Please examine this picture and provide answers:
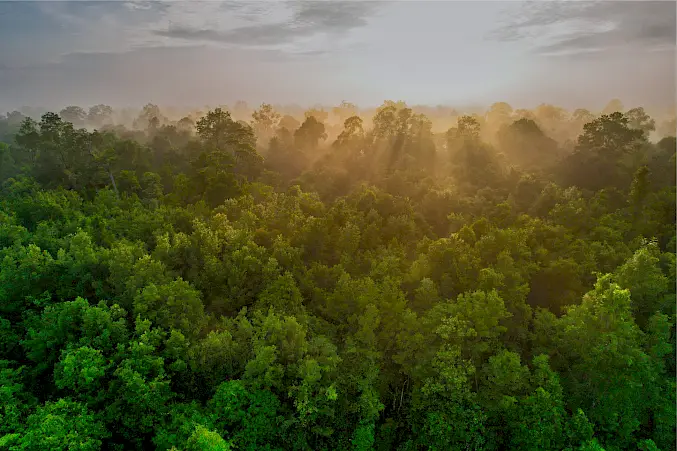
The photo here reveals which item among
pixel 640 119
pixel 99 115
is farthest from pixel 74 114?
pixel 640 119

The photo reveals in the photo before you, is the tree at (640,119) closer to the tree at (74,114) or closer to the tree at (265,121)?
the tree at (265,121)

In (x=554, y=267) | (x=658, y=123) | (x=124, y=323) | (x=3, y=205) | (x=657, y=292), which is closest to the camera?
(x=124, y=323)

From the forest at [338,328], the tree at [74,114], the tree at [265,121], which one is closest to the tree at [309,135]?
the tree at [265,121]

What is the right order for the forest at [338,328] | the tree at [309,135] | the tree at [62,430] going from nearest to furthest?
the tree at [62,430] → the forest at [338,328] → the tree at [309,135]

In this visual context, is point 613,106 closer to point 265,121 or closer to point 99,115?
point 265,121

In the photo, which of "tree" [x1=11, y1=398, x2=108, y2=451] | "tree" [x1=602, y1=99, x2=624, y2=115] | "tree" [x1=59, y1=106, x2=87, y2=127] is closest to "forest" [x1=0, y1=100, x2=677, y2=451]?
"tree" [x1=11, y1=398, x2=108, y2=451]

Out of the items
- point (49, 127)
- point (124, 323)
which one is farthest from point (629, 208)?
point (49, 127)

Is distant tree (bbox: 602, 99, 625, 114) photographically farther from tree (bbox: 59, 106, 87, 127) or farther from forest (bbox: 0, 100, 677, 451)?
tree (bbox: 59, 106, 87, 127)

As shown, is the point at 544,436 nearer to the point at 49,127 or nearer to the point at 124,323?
the point at 124,323
